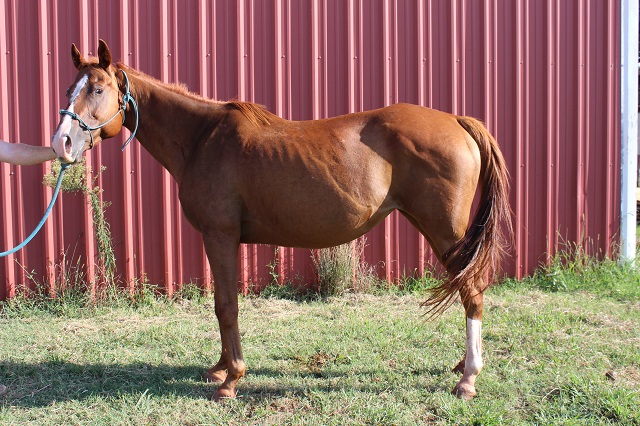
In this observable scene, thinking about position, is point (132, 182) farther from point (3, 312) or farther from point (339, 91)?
point (339, 91)

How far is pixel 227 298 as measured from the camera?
3.61 meters

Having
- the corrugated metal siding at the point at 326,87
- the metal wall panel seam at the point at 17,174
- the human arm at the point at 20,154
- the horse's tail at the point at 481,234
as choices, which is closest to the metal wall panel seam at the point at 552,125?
the corrugated metal siding at the point at 326,87

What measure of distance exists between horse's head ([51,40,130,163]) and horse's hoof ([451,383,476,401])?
2.78 m

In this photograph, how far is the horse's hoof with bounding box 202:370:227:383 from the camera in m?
3.81

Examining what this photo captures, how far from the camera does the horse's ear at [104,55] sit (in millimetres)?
3432

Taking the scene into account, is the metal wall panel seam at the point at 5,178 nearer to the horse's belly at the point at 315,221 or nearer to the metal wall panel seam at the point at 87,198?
the metal wall panel seam at the point at 87,198

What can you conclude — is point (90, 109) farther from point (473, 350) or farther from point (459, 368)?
point (459, 368)

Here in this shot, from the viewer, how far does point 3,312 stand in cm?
521

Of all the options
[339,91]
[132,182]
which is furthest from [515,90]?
[132,182]

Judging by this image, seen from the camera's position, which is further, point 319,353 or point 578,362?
point 319,353

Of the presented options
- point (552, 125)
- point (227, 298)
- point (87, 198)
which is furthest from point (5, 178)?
point (552, 125)

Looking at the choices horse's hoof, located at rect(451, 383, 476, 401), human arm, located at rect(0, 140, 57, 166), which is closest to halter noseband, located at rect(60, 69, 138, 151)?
human arm, located at rect(0, 140, 57, 166)

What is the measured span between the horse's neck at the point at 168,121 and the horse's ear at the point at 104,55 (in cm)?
23

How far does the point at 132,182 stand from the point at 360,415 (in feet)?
11.4
